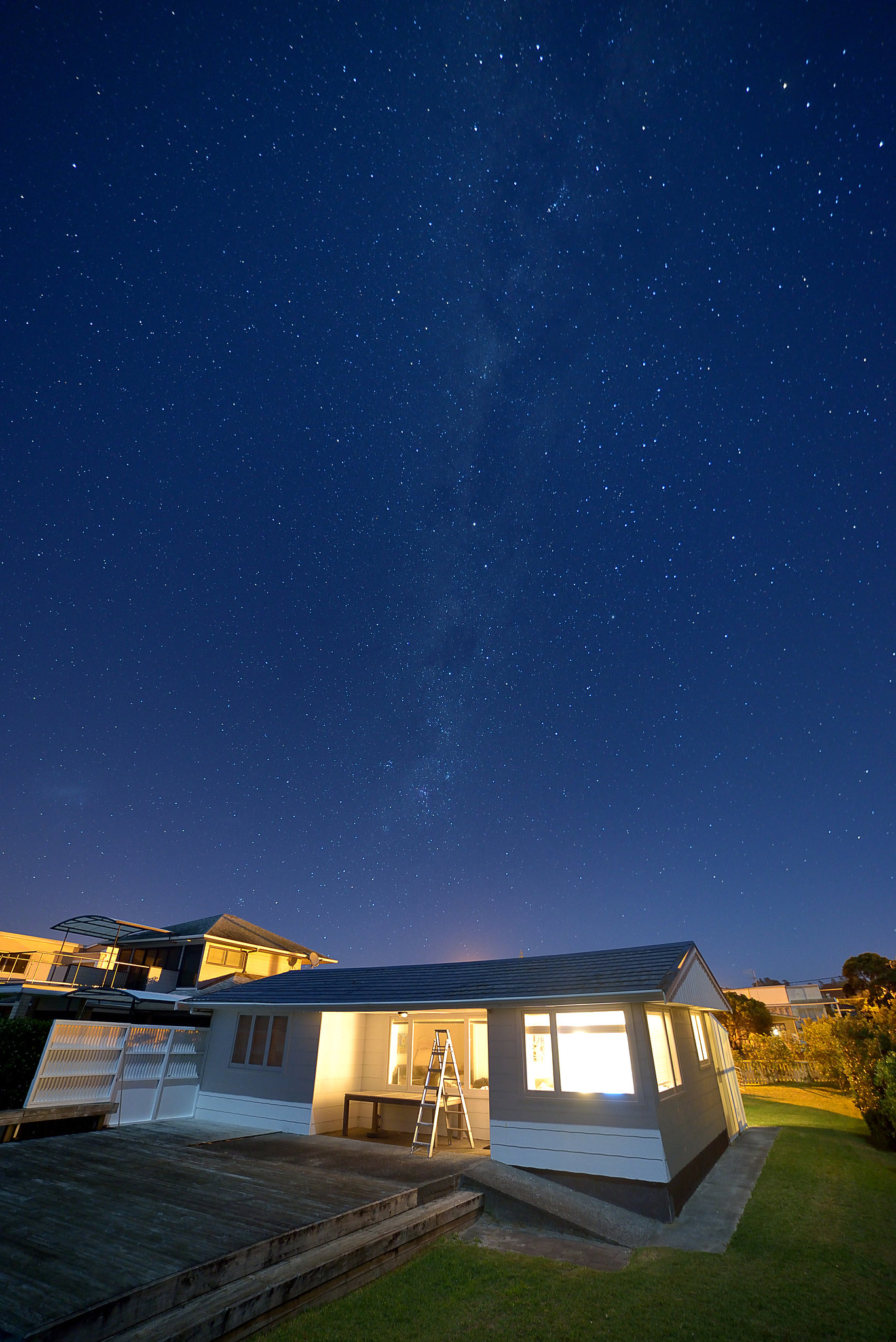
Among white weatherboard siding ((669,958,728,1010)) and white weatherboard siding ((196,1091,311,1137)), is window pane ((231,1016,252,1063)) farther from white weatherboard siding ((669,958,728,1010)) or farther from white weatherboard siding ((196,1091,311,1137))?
white weatherboard siding ((669,958,728,1010))

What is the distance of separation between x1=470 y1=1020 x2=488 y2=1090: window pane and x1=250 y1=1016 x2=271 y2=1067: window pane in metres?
5.20

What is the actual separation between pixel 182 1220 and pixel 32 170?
2386cm

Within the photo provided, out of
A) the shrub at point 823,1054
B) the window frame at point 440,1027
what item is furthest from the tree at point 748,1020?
the window frame at point 440,1027

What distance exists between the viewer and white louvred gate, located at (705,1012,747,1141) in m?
15.3

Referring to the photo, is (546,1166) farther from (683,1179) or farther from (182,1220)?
(182,1220)

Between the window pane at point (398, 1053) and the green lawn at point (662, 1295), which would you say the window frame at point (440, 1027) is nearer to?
the window pane at point (398, 1053)

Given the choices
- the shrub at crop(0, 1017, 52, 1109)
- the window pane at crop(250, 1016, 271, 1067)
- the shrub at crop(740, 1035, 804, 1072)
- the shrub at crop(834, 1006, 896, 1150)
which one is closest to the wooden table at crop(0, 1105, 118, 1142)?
the shrub at crop(0, 1017, 52, 1109)

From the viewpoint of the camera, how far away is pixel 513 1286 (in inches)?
241

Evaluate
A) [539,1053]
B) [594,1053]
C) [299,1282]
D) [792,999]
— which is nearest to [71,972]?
[539,1053]

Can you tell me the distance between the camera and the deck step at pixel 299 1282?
449cm

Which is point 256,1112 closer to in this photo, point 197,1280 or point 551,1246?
point 551,1246

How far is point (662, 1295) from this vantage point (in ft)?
19.8

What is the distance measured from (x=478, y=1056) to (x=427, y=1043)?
160cm

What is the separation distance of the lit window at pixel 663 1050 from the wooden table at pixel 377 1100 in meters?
5.39
